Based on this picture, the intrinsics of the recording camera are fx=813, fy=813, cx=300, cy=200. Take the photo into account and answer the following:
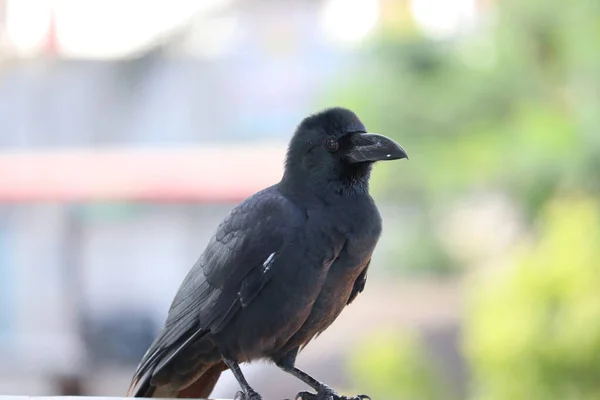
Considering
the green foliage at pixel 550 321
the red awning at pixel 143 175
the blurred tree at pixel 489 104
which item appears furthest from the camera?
the red awning at pixel 143 175

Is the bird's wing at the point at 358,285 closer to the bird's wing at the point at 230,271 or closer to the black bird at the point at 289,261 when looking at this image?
the black bird at the point at 289,261

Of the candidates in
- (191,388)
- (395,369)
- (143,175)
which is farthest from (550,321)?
(143,175)

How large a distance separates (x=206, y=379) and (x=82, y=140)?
4298 mm

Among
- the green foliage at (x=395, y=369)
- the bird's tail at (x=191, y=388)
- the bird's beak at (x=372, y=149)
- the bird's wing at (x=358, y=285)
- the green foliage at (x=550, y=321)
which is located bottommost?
the green foliage at (x=395, y=369)

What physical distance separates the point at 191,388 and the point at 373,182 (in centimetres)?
235

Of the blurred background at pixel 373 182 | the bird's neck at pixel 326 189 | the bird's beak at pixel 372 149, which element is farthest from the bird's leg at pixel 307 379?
the blurred background at pixel 373 182

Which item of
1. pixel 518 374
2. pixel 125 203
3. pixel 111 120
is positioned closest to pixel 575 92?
pixel 518 374

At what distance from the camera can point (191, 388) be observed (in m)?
1.80

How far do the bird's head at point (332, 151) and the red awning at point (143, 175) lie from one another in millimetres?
2886

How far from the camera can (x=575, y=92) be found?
3.97 m

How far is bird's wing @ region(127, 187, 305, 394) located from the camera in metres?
1.57

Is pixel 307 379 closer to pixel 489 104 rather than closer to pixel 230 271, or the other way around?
pixel 230 271

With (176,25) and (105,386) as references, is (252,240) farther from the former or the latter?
(176,25)

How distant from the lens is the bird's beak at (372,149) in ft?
5.01
